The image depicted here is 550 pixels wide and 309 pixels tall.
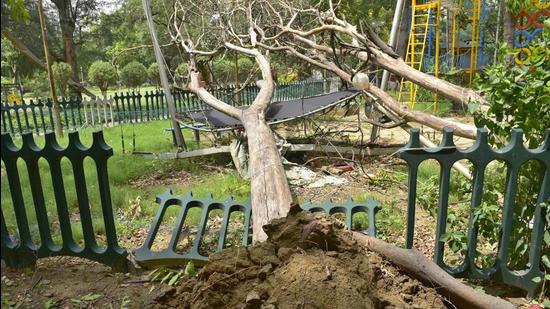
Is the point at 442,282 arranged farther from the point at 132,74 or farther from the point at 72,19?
the point at 132,74

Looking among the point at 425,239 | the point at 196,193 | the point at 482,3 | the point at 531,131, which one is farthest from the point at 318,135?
the point at 482,3

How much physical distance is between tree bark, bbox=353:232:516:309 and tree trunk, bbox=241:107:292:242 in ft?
2.57

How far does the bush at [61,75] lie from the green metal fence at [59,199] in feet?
46.6

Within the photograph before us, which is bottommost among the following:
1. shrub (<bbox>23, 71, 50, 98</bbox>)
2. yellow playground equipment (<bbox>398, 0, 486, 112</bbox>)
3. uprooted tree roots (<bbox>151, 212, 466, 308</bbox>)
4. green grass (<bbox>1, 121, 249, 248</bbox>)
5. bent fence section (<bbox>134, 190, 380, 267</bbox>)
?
green grass (<bbox>1, 121, 249, 248</bbox>)

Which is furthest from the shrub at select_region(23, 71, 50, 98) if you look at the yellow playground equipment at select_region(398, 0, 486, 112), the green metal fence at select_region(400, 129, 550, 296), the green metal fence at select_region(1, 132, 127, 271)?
the green metal fence at select_region(400, 129, 550, 296)

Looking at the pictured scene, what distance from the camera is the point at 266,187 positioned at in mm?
3041

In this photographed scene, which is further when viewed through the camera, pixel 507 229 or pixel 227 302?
pixel 507 229

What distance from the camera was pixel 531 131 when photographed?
8.52ft

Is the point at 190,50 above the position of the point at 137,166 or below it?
above

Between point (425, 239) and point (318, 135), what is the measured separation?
3868 millimetres

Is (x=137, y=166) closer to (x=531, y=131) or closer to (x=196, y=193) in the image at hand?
(x=196, y=193)

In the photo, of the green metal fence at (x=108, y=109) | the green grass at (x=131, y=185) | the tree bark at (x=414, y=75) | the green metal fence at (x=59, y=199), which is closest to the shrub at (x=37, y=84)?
the green metal fence at (x=108, y=109)

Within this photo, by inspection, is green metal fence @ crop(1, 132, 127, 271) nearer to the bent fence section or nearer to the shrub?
the bent fence section

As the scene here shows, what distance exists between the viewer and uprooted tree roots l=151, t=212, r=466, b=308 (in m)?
1.75
